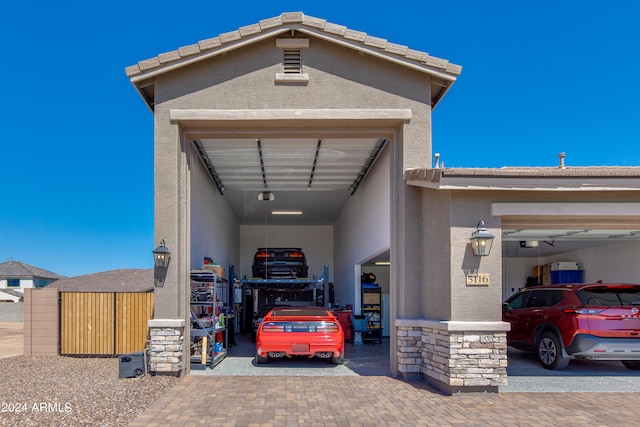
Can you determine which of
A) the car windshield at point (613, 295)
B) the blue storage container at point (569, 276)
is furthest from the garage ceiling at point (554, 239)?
the car windshield at point (613, 295)

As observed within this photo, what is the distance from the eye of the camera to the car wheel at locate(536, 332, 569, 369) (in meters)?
8.80

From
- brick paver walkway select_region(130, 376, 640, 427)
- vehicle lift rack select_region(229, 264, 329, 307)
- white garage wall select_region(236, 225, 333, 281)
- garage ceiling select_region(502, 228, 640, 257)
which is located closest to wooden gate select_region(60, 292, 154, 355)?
vehicle lift rack select_region(229, 264, 329, 307)

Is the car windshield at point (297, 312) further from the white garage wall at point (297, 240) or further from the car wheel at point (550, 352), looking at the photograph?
the white garage wall at point (297, 240)

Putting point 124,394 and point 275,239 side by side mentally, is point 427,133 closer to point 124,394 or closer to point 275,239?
point 124,394

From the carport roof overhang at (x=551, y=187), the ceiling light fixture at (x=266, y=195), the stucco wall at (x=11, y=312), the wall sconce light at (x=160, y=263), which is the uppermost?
the ceiling light fixture at (x=266, y=195)

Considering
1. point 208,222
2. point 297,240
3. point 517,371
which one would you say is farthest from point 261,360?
point 297,240

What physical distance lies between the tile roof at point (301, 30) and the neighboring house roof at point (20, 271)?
3996 cm

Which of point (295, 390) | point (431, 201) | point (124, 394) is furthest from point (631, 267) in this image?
point (124, 394)

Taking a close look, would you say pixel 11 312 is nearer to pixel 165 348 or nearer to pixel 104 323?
pixel 104 323

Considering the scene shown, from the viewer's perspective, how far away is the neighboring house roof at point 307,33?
8.56 meters

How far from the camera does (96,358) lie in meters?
10.9

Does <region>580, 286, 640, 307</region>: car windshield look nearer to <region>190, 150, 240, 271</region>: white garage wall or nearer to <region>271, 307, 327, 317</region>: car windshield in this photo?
<region>271, 307, 327, 317</region>: car windshield

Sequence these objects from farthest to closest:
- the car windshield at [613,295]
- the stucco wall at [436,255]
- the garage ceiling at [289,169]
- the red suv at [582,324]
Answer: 1. the garage ceiling at [289,169]
2. the car windshield at [613,295]
3. the red suv at [582,324]
4. the stucco wall at [436,255]

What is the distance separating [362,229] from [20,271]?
126ft
